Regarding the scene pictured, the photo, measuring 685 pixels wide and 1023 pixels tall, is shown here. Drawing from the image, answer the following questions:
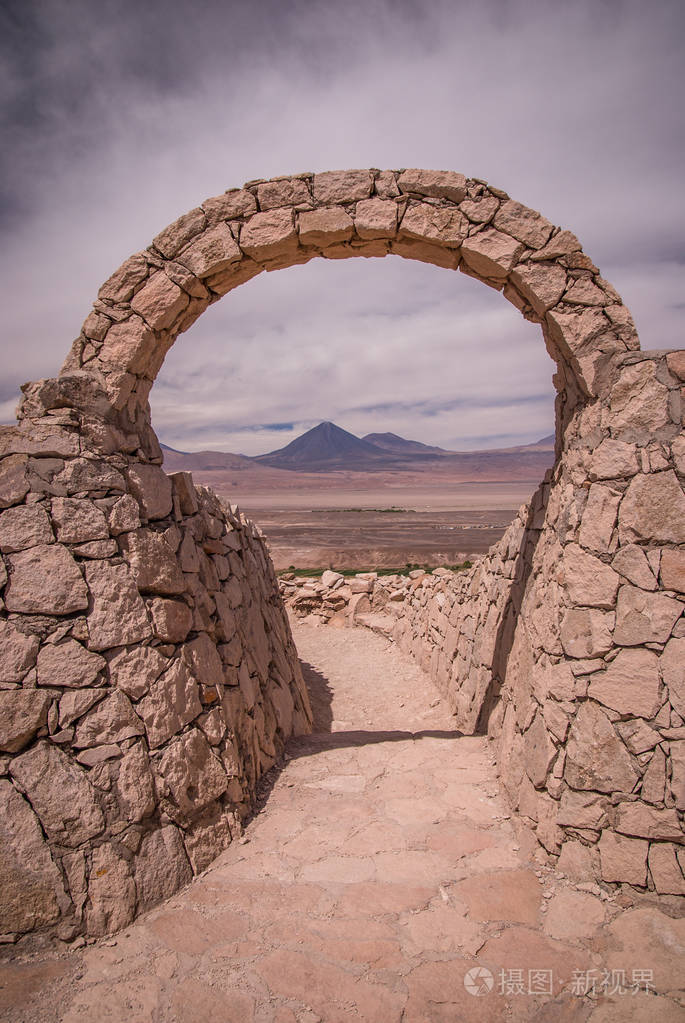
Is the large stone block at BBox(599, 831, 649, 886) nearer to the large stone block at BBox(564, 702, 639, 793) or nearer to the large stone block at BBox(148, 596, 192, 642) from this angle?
the large stone block at BBox(564, 702, 639, 793)

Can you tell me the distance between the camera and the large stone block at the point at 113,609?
10.9 ft

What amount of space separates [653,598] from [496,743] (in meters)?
2.06

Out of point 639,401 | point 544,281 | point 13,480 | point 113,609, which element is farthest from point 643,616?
point 13,480

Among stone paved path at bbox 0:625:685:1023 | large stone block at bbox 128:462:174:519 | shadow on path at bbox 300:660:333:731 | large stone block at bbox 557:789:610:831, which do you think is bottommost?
shadow on path at bbox 300:660:333:731

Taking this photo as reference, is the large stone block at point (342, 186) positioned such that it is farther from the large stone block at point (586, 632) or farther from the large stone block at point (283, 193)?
the large stone block at point (586, 632)

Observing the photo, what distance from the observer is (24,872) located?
9.57 ft

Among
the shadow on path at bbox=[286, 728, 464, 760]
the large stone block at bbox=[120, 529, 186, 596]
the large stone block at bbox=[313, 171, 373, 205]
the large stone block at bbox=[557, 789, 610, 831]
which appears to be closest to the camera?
the large stone block at bbox=[557, 789, 610, 831]

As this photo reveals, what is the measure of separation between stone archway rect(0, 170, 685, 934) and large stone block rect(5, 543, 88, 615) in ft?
0.04

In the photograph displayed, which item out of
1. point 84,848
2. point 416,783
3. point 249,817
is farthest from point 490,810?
point 84,848

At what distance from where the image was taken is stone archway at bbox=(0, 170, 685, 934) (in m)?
3.09

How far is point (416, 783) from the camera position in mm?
4289

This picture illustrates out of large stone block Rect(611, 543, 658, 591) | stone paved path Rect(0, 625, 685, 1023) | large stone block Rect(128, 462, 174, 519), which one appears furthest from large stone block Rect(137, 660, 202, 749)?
large stone block Rect(611, 543, 658, 591)

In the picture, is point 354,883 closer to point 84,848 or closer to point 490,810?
point 490,810

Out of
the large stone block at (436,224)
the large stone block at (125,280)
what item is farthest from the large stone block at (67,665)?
the large stone block at (436,224)
